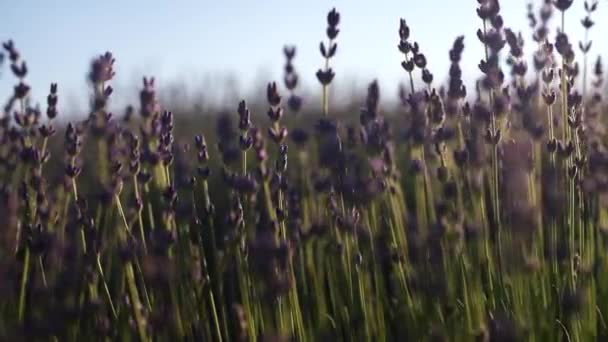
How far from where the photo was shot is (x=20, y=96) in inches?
92.4

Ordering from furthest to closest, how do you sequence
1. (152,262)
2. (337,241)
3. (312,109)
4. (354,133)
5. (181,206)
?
(312,109) < (354,133) < (337,241) < (181,206) < (152,262)

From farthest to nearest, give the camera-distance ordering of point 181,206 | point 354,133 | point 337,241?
point 354,133 < point 337,241 < point 181,206

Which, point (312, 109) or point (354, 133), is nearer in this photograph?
point (354, 133)

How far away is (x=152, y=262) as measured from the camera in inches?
62.4

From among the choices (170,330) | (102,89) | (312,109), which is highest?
(312,109)

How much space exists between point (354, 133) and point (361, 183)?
304 mm

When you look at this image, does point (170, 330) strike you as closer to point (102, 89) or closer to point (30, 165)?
point (102, 89)

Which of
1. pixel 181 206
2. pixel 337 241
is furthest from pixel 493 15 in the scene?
pixel 181 206

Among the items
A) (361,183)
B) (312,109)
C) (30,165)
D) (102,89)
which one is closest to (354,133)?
(361,183)

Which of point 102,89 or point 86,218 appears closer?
point 102,89

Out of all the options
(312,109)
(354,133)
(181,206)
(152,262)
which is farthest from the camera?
(312,109)

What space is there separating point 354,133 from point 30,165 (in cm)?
93

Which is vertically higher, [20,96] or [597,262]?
[20,96]

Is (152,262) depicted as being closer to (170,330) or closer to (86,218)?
(170,330)
